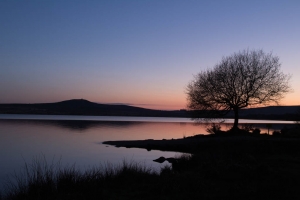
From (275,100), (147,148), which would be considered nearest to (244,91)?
(275,100)

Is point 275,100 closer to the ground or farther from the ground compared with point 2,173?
farther from the ground

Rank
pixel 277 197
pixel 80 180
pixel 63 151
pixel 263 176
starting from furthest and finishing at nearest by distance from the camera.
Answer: pixel 63 151
pixel 263 176
pixel 80 180
pixel 277 197

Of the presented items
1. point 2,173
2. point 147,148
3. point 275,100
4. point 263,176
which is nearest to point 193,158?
point 263,176

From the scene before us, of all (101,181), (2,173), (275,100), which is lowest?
(2,173)

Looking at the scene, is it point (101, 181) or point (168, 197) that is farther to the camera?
point (101, 181)

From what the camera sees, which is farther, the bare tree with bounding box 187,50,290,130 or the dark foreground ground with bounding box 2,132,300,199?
the bare tree with bounding box 187,50,290,130

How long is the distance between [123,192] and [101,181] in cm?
135

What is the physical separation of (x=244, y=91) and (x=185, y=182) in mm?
27093

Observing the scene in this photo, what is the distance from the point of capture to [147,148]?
29.6m

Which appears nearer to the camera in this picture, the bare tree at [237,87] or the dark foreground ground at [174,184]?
the dark foreground ground at [174,184]

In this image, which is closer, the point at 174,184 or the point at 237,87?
the point at 174,184

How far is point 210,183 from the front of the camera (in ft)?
32.4

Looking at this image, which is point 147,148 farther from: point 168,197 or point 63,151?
point 168,197

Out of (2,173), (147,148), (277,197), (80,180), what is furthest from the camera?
(147,148)
